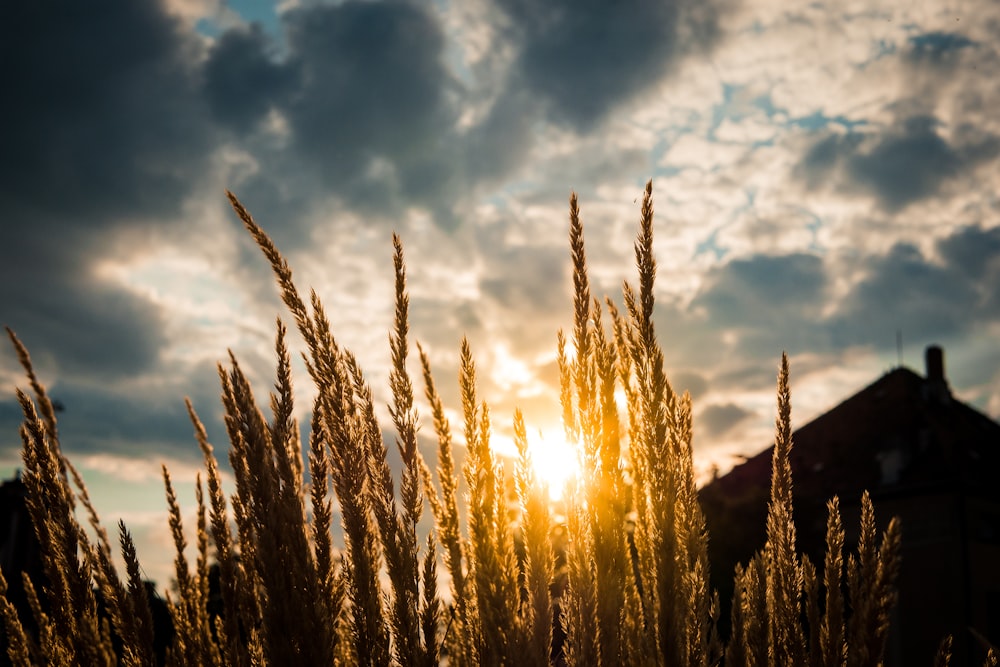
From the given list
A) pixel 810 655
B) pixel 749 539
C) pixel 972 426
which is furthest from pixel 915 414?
pixel 810 655

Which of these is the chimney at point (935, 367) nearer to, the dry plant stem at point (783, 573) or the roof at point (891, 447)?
the roof at point (891, 447)

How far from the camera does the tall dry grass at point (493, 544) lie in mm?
2070

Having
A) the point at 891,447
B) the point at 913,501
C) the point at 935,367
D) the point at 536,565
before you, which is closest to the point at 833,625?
the point at 536,565

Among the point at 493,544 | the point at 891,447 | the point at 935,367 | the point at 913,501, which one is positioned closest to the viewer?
the point at 493,544

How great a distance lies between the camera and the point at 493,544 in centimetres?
209

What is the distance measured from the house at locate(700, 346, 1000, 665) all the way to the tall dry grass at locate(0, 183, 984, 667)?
14116 millimetres

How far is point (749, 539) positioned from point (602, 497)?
15.7 m

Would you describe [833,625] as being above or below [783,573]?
below

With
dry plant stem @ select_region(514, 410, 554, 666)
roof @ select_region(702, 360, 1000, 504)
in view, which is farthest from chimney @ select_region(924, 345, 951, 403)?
dry plant stem @ select_region(514, 410, 554, 666)

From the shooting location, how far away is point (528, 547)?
7.13ft

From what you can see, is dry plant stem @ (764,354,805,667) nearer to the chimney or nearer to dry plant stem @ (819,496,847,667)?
dry plant stem @ (819,496,847,667)

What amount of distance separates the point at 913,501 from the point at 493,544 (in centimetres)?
2221

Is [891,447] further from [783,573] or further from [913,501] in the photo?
[783,573]

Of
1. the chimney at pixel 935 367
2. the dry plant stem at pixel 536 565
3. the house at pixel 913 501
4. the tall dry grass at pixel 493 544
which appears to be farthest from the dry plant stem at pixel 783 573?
the chimney at pixel 935 367
